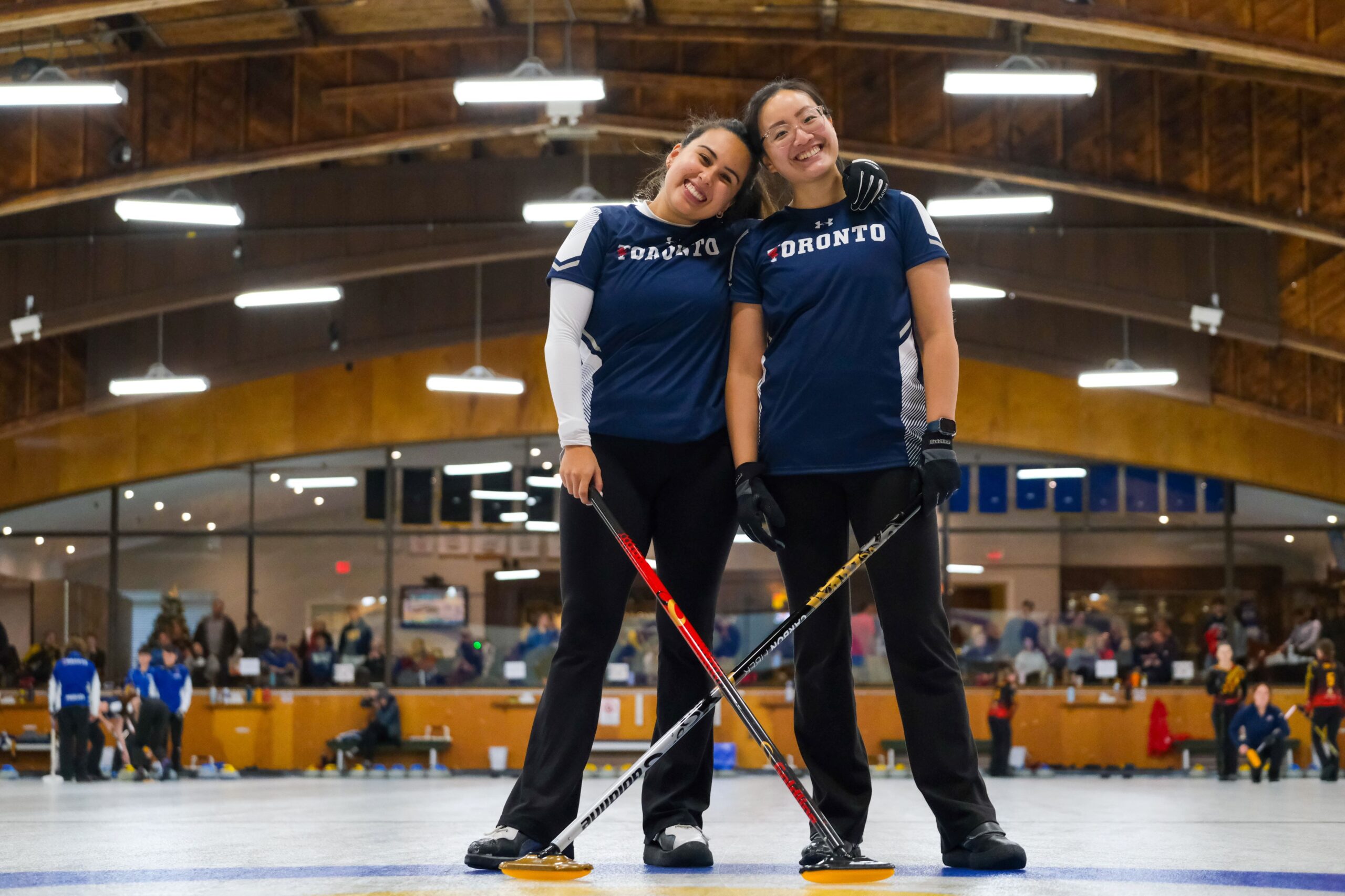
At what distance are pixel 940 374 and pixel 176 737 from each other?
15083mm

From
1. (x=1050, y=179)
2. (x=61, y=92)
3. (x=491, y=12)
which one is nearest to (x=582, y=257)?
(x=61, y=92)

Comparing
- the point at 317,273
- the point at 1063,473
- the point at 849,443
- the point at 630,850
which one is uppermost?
the point at 317,273

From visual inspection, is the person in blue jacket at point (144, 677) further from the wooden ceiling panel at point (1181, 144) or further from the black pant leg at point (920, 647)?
the black pant leg at point (920, 647)

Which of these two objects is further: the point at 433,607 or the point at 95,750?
the point at 433,607

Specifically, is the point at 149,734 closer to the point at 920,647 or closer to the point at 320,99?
the point at 320,99

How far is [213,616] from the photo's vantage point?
65.7 ft

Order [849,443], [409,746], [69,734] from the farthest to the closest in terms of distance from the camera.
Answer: [409,746]
[69,734]
[849,443]

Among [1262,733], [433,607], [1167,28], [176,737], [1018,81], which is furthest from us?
[433,607]

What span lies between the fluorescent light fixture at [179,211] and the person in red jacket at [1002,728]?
410 inches

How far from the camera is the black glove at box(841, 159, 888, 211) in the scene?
11.3ft

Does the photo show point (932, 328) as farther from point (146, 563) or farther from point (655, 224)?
point (146, 563)

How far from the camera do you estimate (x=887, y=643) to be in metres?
3.32

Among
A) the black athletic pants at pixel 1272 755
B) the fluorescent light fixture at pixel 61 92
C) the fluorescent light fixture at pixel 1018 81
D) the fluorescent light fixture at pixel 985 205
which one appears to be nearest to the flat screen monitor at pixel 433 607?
the fluorescent light fixture at pixel 985 205

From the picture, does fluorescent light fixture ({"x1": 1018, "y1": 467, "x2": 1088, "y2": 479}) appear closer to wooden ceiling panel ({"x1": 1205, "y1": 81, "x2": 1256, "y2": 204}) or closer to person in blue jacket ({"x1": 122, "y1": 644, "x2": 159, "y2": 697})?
wooden ceiling panel ({"x1": 1205, "y1": 81, "x2": 1256, "y2": 204})
